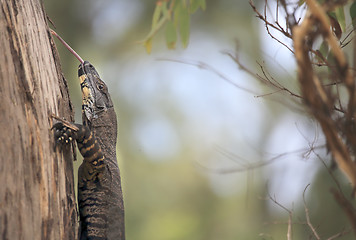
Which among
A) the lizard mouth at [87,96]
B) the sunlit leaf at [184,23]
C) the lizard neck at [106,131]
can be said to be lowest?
Result: the lizard neck at [106,131]

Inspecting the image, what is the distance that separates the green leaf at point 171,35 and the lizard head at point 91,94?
95cm

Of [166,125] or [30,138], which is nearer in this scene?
[30,138]

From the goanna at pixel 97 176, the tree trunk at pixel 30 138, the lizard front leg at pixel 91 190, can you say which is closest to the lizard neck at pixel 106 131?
the goanna at pixel 97 176

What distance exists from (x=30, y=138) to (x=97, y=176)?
1203 mm

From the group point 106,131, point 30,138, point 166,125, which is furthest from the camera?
point 166,125

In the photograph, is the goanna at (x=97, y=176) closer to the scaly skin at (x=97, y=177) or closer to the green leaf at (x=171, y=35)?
the scaly skin at (x=97, y=177)

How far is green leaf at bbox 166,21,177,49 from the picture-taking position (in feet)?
12.8

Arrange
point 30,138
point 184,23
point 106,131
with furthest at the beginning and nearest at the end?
point 106,131
point 184,23
point 30,138

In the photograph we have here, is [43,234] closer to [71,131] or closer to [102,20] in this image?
[71,131]

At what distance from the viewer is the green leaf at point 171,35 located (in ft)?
12.8

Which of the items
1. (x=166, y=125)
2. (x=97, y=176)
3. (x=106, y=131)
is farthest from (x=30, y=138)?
(x=166, y=125)

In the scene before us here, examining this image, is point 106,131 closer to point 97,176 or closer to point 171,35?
point 97,176

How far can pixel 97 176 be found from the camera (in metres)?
3.98

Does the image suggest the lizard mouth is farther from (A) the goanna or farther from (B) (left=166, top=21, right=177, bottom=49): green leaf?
(B) (left=166, top=21, right=177, bottom=49): green leaf
